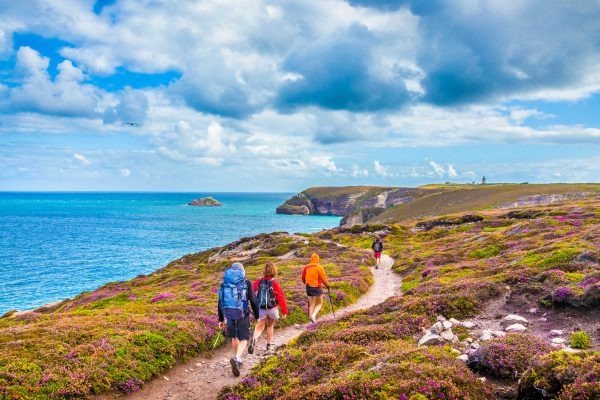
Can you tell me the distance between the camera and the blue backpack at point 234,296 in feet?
44.6

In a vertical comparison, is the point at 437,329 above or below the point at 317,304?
above

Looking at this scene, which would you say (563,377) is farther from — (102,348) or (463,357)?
(102,348)

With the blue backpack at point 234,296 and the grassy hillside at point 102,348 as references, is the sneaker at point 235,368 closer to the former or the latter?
the blue backpack at point 234,296

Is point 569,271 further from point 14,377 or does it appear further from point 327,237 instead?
point 327,237

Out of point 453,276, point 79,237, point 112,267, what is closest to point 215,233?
point 79,237

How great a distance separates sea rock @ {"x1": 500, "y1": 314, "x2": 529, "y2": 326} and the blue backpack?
33.7ft

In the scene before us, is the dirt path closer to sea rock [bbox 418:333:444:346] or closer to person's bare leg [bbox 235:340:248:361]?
person's bare leg [bbox 235:340:248:361]

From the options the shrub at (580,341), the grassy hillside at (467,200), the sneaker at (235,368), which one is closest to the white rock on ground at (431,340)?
the shrub at (580,341)

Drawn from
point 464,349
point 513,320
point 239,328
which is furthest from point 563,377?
point 239,328

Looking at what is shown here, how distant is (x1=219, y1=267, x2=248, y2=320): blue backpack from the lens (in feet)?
44.6

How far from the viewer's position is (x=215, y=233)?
14888cm

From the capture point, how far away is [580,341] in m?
11.4

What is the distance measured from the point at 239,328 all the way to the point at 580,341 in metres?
11.0

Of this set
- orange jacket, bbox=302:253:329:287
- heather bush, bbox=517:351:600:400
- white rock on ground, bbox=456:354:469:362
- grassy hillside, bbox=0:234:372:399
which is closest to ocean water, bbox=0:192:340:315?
grassy hillside, bbox=0:234:372:399
